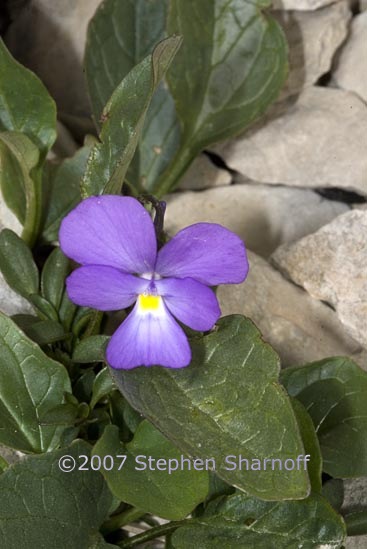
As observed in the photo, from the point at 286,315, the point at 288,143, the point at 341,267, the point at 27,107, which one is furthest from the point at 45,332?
the point at 288,143

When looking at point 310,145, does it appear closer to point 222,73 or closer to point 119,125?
point 222,73

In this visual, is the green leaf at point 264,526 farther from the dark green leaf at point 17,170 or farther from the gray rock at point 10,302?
the dark green leaf at point 17,170

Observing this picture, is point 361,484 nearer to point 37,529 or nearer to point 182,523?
point 182,523

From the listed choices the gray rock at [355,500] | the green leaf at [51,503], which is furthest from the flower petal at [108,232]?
the gray rock at [355,500]

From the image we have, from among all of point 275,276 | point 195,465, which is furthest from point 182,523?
point 275,276

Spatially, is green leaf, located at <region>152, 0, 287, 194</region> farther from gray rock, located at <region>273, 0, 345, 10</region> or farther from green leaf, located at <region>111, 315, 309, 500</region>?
green leaf, located at <region>111, 315, 309, 500</region>

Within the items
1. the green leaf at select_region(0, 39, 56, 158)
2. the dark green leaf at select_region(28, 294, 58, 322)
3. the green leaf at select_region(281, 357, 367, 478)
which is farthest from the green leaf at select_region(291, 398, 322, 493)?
the green leaf at select_region(0, 39, 56, 158)
